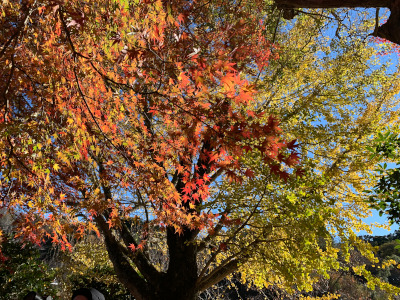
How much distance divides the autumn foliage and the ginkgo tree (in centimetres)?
3

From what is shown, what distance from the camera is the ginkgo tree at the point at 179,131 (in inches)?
109

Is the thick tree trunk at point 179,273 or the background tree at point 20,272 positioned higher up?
the background tree at point 20,272

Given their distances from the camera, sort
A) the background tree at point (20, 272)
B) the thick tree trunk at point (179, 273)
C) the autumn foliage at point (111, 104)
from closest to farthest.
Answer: the autumn foliage at point (111, 104) → the thick tree trunk at point (179, 273) → the background tree at point (20, 272)

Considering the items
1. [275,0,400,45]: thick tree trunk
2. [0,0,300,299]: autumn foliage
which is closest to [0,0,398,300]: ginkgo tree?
[0,0,300,299]: autumn foliage

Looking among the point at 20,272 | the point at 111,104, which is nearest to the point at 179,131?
the point at 111,104

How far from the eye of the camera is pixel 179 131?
3.78 meters

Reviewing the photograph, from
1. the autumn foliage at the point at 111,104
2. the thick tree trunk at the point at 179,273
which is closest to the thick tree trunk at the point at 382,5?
the autumn foliage at the point at 111,104

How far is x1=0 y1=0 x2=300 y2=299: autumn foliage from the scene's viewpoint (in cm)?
257

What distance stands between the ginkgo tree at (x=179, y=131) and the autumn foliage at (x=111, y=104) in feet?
0.09

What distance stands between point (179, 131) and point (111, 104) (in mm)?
1216

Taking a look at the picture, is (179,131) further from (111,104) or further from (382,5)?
(382,5)

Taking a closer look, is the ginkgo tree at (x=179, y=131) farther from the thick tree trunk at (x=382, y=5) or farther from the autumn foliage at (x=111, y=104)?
the thick tree trunk at (x=382, y=5)

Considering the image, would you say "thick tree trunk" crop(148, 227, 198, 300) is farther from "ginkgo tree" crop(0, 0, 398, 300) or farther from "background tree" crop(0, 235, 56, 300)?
"background tree" crop(0, 235, 56, 300)

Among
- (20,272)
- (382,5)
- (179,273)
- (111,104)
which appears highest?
(111,104)
